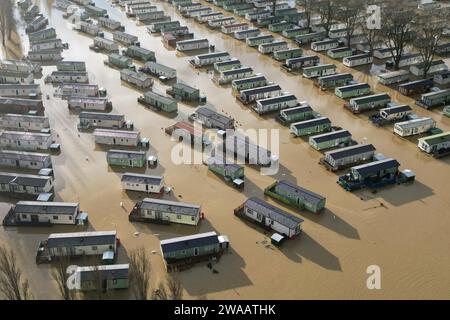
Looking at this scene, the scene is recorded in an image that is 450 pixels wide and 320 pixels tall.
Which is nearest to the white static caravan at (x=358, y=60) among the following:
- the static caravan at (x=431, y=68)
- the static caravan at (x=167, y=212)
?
the static caravan at (x=431, y=68)

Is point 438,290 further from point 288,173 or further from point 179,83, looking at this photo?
point 179,83

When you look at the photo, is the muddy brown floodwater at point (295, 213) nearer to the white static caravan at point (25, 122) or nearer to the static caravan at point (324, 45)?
the white static caravan at point (25, 122)

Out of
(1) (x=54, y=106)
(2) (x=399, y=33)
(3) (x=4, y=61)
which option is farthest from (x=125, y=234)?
(2) (x=399, y=33)

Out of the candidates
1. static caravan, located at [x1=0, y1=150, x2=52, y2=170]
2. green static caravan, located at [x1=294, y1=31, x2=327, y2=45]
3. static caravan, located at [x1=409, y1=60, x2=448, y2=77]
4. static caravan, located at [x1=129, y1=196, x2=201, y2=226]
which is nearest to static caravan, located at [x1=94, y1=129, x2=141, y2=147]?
static caravan, located at [x1=0, y1=150, x2=52, y2=170]

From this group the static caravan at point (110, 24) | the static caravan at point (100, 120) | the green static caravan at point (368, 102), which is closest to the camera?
the static caravan at point (100, 120)

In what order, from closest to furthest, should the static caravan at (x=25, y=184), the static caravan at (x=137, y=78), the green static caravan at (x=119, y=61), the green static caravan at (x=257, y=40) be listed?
the static caravan at (x=25, y=184)
the static caravan at (x=137, y=78)
the green static caravan at (x=119, y=61)
the green static caravan at (x=257, y=40)

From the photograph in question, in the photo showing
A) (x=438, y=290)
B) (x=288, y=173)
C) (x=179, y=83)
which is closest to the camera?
(x=438, y=290)
